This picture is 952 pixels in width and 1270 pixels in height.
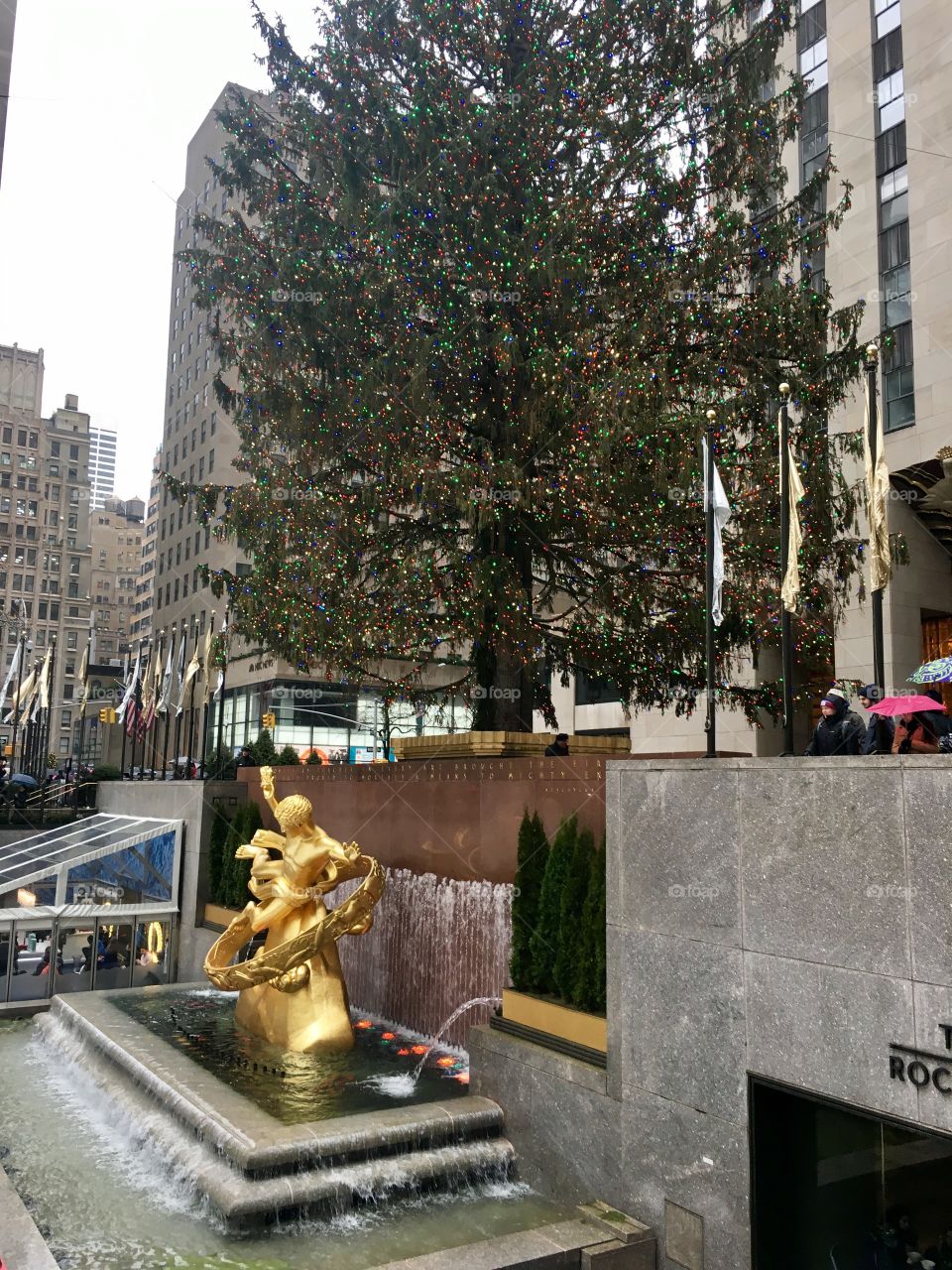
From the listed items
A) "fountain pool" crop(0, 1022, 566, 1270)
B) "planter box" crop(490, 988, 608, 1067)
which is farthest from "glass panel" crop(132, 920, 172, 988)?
"planter box" crop(490, 988, 608, 1067)

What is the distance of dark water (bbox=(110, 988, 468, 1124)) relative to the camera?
10.4m

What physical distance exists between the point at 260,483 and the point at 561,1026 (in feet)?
33.9

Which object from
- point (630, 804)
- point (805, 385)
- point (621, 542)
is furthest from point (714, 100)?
point (630, 804)

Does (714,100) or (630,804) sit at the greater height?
(714,100)

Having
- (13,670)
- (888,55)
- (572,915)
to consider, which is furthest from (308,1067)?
(888,55)

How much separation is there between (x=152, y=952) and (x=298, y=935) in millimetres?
8734

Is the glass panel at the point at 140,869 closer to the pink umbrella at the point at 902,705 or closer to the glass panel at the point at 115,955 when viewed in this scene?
the glass panel at the point at 115,955

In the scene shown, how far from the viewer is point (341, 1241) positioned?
8281 millimetres

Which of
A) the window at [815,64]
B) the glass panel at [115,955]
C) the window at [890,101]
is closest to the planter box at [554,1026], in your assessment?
the glass panel at [115,955]

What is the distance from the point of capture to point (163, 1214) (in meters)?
8.63

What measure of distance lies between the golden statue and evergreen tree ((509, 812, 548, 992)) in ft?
7.46

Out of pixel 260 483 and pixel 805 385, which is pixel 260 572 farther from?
pixel 805 385

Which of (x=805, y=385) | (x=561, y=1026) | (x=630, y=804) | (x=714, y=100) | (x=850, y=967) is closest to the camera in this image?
(x=850, y=967)

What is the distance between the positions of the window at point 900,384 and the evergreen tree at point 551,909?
59.3 feet
